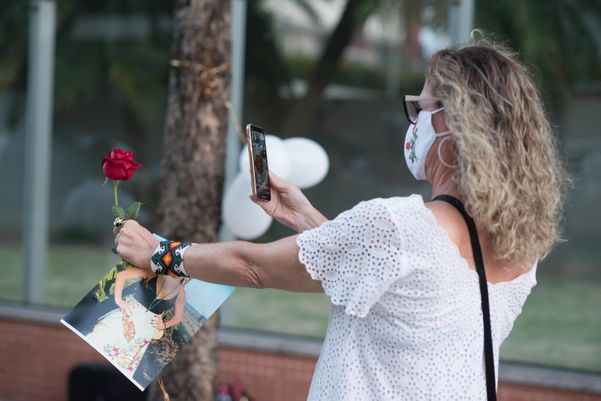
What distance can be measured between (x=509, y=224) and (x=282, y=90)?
164 inches

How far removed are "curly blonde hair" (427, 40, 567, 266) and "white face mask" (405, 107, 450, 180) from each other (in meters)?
0.06

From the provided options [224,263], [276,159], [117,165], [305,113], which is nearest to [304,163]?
[276,159]

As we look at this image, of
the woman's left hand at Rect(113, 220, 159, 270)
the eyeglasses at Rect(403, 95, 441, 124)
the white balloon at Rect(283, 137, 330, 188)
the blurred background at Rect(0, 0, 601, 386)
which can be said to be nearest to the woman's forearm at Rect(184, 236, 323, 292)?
the woman's left hand at Rect(113, 220, 159, 270)

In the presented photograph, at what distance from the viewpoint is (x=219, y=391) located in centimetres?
491

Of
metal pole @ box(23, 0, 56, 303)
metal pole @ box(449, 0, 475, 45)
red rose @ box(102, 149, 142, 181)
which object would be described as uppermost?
metal pole @ box(449, 0, 475, 45)

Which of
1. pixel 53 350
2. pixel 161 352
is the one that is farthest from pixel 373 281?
pixel 53 350

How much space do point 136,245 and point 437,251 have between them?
735 mm

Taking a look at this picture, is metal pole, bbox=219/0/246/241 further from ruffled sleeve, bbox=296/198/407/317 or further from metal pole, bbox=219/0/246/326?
ruffled sleeve, bbox=296/198/407/317

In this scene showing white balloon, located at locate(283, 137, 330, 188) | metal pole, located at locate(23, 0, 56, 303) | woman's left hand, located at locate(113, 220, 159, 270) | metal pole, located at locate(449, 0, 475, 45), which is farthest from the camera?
metal pole, located at locate(23, 0, 56, 303)

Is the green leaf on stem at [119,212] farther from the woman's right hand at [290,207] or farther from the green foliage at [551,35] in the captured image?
the green foliage at [551,35]

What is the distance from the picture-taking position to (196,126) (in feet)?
13.3

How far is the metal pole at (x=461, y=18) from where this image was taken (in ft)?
→ 17.5

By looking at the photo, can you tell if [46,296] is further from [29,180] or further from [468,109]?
[468,109]

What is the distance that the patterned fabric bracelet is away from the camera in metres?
2.21
